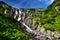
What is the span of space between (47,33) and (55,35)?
37.0 ft

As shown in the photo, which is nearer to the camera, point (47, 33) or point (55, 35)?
point (55, 35)

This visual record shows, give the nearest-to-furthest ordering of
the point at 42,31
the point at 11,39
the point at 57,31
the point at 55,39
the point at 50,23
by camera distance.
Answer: the point at 11,39 → the point at 55,39 → the point at 57,31 → the point at 42,31 → the point at 50,23

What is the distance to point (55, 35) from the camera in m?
124

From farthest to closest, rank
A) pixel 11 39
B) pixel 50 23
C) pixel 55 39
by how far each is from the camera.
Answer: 1. pixel 50 23
2. pixel 55 39
3. pixel 11 39

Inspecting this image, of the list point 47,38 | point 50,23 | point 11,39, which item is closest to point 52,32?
point 47,38

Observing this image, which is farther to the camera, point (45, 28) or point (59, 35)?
point (45, 28)

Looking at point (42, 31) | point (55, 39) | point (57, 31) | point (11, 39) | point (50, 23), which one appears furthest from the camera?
point (50, 23)

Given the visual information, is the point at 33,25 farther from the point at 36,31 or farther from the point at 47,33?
the point at 47,33

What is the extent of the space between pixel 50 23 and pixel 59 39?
145 ft

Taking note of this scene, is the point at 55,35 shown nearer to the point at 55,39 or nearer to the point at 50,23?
the point at 55,39

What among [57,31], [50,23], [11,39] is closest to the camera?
[11,39]

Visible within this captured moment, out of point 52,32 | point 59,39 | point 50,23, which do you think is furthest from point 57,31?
point 50,23

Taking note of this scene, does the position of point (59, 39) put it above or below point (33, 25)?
below

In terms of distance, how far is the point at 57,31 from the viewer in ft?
433
